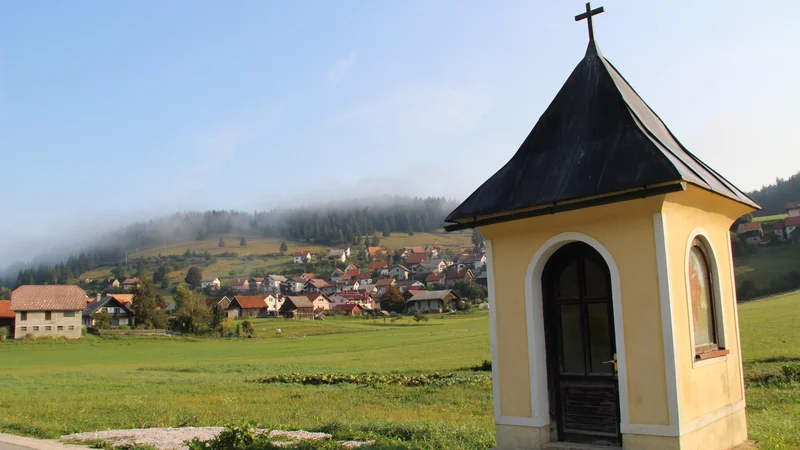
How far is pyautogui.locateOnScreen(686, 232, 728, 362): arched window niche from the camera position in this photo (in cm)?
835

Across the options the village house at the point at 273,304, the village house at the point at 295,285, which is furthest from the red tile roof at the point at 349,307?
the village house at the point at 295,285

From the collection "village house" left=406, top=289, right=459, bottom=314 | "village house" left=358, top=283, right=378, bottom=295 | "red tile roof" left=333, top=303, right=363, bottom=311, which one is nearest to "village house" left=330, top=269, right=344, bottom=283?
"village house" left=358, top=283, right=378, bottom=295

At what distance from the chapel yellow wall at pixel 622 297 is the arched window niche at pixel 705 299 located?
0.92 m

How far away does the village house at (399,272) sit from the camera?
631 feet

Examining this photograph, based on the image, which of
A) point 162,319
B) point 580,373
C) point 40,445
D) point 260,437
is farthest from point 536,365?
point 162,319

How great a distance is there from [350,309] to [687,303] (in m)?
123

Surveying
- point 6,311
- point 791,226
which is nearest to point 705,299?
point 6,311

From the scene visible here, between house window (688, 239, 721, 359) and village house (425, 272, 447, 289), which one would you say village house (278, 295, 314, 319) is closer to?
village house (425, 272, 447, 289)

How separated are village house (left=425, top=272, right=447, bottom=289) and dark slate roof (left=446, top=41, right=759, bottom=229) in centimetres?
15210

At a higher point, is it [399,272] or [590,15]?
[399,272]

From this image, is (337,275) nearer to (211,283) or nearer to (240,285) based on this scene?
(240,285)

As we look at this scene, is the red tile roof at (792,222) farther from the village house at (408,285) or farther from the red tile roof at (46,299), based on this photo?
the red tile roof at (46,299)

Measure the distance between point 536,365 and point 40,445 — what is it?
31.1 ft

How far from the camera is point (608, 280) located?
8250 millimetres
